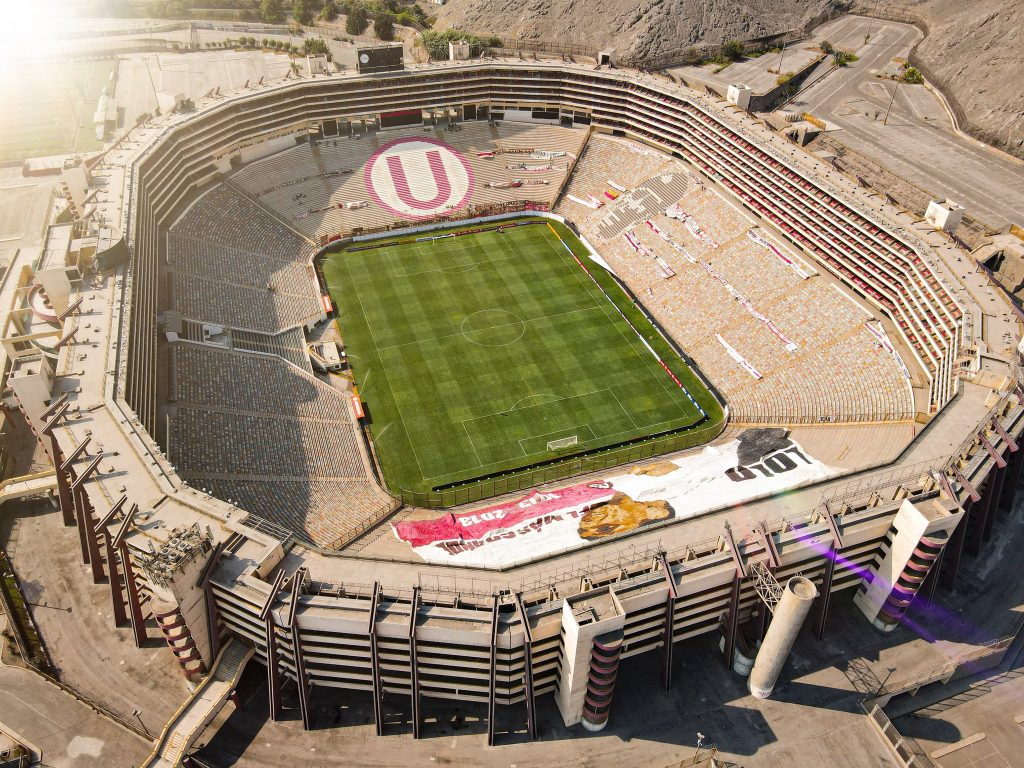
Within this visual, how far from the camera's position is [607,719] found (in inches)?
2111

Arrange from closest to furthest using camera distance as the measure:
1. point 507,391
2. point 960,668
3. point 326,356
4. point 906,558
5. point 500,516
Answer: point 906,558, point 960,668, point 500,516, point 507,391, point 326,356

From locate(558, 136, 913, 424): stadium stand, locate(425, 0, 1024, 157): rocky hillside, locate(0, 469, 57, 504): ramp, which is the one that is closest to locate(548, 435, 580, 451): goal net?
locate(558, 136, 913, 424): stadium stand

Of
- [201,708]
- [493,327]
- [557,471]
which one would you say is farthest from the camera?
[493,327]

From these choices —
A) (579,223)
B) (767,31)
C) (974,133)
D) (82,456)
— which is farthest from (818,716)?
(767,31)

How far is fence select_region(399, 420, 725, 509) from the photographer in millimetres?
69875

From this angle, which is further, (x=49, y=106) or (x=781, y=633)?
(x=49, y=106)

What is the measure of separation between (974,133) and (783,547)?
311ft

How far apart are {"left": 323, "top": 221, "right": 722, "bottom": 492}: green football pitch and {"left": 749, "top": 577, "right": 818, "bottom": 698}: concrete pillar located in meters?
27.7

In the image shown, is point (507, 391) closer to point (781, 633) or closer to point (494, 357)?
point (494, 357)

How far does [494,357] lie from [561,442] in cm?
1590

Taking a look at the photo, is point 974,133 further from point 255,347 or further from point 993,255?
point 255,347

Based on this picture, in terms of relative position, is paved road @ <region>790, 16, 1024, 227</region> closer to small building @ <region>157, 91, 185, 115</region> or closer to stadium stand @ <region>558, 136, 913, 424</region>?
stadium stand @ <region>558, 136, 913, 424</region>

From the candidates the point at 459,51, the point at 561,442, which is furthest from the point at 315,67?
the point at 561,442

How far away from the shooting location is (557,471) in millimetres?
73188
